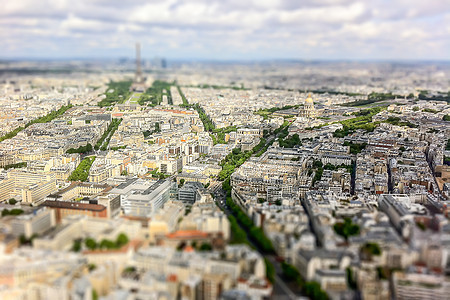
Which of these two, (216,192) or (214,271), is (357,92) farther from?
(214,271)

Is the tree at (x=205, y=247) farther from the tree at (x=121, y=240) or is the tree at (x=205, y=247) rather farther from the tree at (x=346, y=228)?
the tree at (x=346, y=228)

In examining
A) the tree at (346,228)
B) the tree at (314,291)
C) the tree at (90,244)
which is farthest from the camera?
the tree at (346,228)

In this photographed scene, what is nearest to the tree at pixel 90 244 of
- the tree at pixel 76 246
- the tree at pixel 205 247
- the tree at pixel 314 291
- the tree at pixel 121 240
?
the tree at pixel 76 246

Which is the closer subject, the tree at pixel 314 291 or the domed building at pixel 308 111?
the tree at pixel 314 291

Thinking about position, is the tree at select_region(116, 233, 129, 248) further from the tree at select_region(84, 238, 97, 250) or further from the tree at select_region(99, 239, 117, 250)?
the tree at select_region(84, 238, 97, 250)

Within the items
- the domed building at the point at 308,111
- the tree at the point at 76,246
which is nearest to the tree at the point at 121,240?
the tree at the point at 76,246

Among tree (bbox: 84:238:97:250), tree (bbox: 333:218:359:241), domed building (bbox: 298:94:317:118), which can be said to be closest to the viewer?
tree (bbox: 84:238:97:250)

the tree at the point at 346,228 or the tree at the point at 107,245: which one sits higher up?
the tree at the point at 107,245

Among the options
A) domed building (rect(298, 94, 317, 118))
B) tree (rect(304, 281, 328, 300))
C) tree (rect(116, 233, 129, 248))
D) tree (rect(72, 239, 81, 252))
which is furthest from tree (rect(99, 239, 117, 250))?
domed building (rect(298, 94, 317, 118))

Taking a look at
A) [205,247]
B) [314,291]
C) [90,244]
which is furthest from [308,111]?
[90,244]

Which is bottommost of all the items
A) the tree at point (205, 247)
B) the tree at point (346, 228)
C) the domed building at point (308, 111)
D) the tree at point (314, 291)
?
the tree at point (314, 291)

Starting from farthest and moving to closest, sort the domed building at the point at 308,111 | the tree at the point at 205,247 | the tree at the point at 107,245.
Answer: the domed building at the point at 308,111, the tree at the point at 205,247, the tree at the point at 107,245
